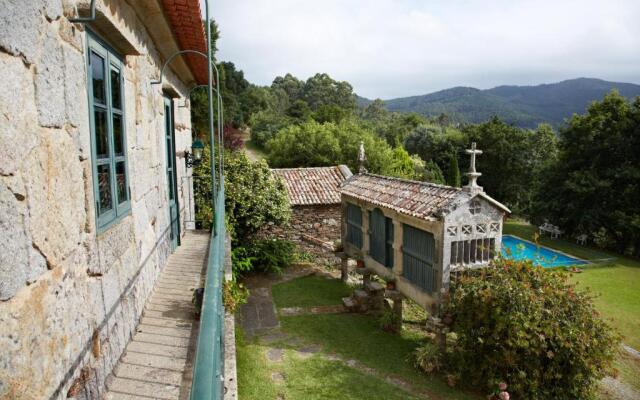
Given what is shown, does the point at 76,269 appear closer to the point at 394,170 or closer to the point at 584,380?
the point at 584,380

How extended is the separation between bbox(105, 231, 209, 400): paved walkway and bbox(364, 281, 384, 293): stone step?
23.8ft

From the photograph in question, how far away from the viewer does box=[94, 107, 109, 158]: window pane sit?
119 inches

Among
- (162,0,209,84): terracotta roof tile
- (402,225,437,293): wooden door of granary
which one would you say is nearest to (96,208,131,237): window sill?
(162,0,209,84): terracotta roof tile

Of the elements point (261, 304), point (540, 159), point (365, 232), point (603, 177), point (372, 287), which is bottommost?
point (261, 304)

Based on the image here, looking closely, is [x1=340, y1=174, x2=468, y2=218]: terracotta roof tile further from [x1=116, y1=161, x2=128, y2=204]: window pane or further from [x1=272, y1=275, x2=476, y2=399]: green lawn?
[x1=116, y1=161, x2=128, y2=204]: window pane

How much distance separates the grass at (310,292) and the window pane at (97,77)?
10048 millimetres

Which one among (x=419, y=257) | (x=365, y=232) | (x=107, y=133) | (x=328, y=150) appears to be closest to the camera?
(x=107, y=133)

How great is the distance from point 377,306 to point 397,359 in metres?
2.77

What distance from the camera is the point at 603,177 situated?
2400 centimetres

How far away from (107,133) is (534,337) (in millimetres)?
7588

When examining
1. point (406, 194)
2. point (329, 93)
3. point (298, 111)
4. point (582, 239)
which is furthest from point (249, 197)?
point (329, 93)

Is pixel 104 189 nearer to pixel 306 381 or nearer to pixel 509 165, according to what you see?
pixel 306 381

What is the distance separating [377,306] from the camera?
12.3 meters

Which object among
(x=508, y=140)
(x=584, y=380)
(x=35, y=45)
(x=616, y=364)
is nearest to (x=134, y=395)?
(x=35, y=45)
